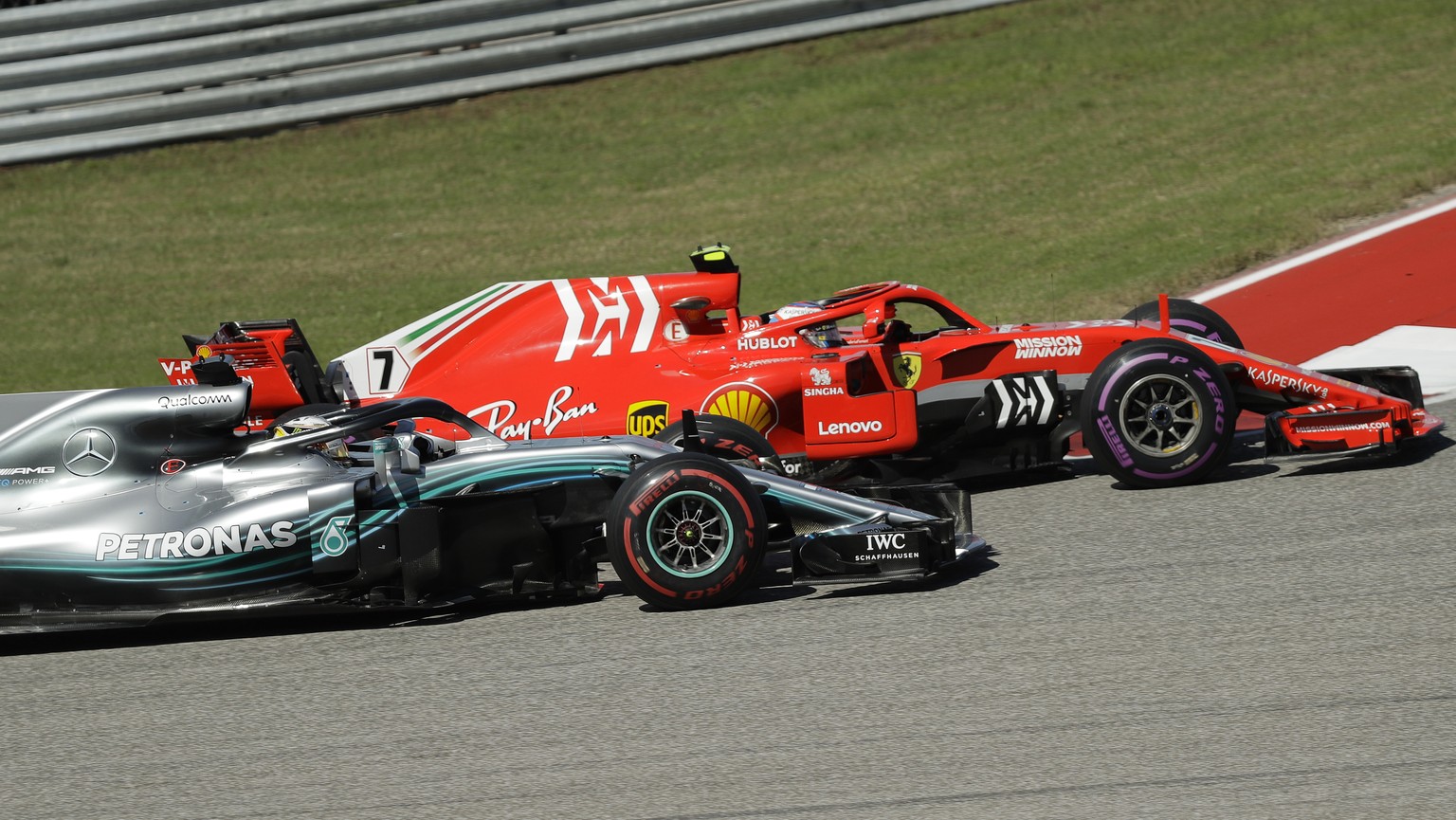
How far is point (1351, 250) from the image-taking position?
12.6 metres

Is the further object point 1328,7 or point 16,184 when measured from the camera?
point 1328,7

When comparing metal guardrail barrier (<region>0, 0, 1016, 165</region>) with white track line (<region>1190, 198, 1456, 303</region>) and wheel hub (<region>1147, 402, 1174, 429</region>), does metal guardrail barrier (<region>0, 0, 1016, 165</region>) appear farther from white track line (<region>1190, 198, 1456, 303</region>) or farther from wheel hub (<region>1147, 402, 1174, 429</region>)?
wheel hub (<region>1147, 402, 1174, 429</region>)

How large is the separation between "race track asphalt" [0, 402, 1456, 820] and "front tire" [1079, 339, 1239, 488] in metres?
0.58

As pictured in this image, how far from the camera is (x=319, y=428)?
7035 millimetres

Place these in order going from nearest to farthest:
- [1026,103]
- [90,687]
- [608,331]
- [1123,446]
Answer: [90,687] → [1123,446] → [608,331] → [1026,103]

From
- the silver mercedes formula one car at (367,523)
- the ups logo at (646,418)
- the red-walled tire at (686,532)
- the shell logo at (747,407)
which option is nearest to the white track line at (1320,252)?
the shell logo at (747,407)

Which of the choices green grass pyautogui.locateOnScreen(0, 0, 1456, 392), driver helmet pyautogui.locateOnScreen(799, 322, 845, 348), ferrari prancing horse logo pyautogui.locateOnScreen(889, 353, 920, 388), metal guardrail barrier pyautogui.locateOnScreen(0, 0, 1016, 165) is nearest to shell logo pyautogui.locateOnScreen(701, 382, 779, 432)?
driver helmet pyautogui.locateOnScreen(799, 322, 845, 348)

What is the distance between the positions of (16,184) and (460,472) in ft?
41.0

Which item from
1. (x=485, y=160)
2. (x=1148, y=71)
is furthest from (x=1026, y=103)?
(x=485, y=160)

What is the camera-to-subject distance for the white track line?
40.1 ft

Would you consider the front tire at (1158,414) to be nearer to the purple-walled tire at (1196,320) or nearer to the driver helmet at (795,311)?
the purple-walled tire at (1196,320)

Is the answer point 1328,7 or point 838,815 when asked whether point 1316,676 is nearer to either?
point 838,815

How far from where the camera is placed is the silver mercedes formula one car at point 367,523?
6406mm

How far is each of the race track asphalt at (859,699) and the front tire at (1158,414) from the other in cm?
58
